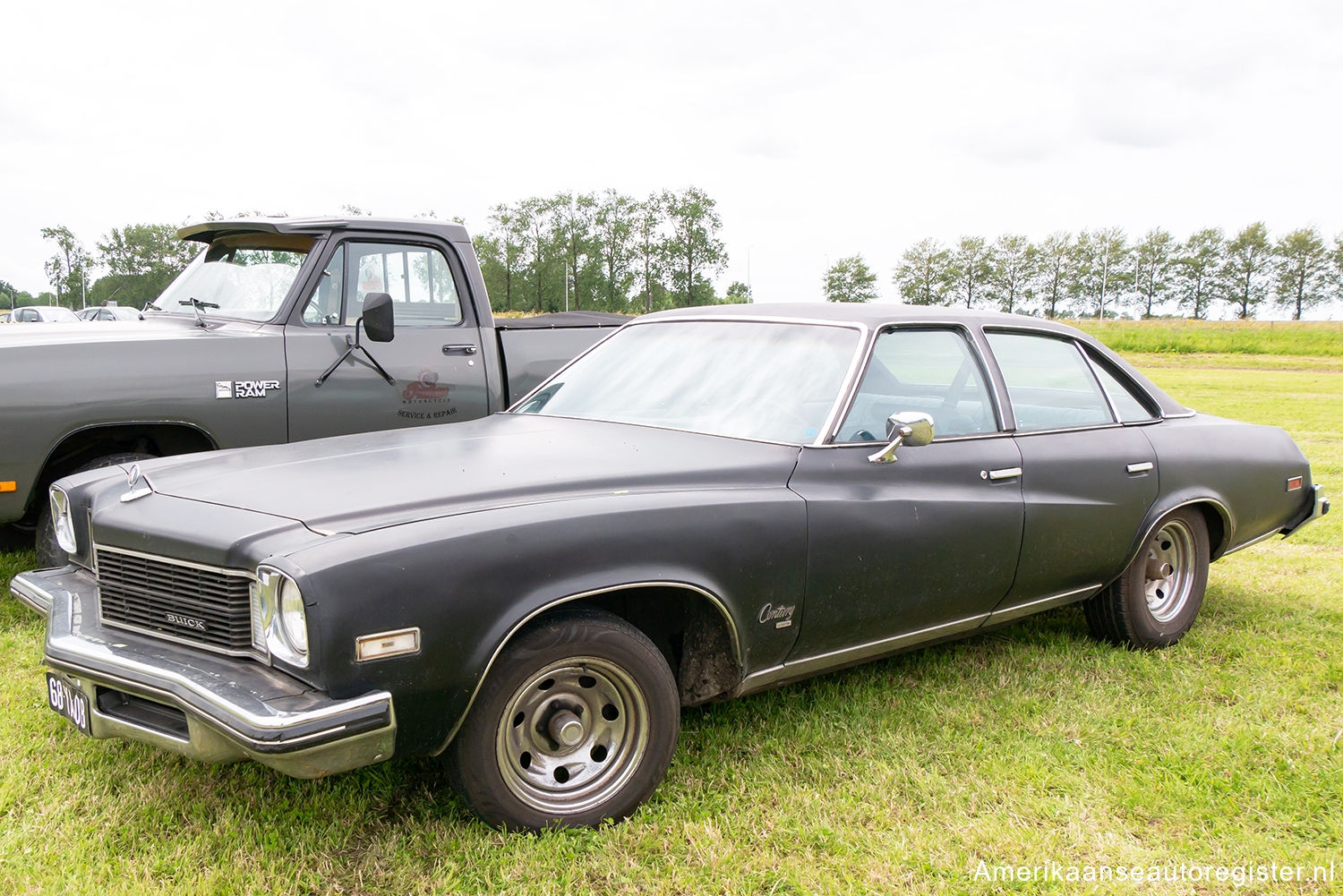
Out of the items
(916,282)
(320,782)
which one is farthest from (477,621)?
(916,282)

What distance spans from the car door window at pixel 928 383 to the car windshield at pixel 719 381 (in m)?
0.17

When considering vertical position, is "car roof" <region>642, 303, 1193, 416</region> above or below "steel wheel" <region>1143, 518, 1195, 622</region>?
above

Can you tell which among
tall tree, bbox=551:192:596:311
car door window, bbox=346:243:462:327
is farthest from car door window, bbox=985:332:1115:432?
tall tree, bbox=551:192:596:311

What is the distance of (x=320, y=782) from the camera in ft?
9.96

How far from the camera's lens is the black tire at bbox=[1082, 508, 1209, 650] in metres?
4.32

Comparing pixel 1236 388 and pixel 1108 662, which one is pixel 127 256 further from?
pixel 1236 388

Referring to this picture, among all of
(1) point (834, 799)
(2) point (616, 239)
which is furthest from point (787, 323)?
(2) point (616, 239)

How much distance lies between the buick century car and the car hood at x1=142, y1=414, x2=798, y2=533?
15mm

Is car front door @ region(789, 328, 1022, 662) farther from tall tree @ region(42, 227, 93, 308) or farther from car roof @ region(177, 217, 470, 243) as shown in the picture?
tall tree @ region(42, 227, 93, 308)

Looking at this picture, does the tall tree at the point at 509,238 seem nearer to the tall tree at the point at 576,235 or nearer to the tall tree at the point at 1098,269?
the tall tree at the point at 576,235

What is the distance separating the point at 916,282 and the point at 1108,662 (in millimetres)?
79925

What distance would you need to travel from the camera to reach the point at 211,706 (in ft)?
7.46

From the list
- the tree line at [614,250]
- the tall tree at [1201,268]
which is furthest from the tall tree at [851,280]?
the tall tree at [1201,268]

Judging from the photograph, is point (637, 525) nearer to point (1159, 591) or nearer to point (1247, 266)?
point (1159, 591)
